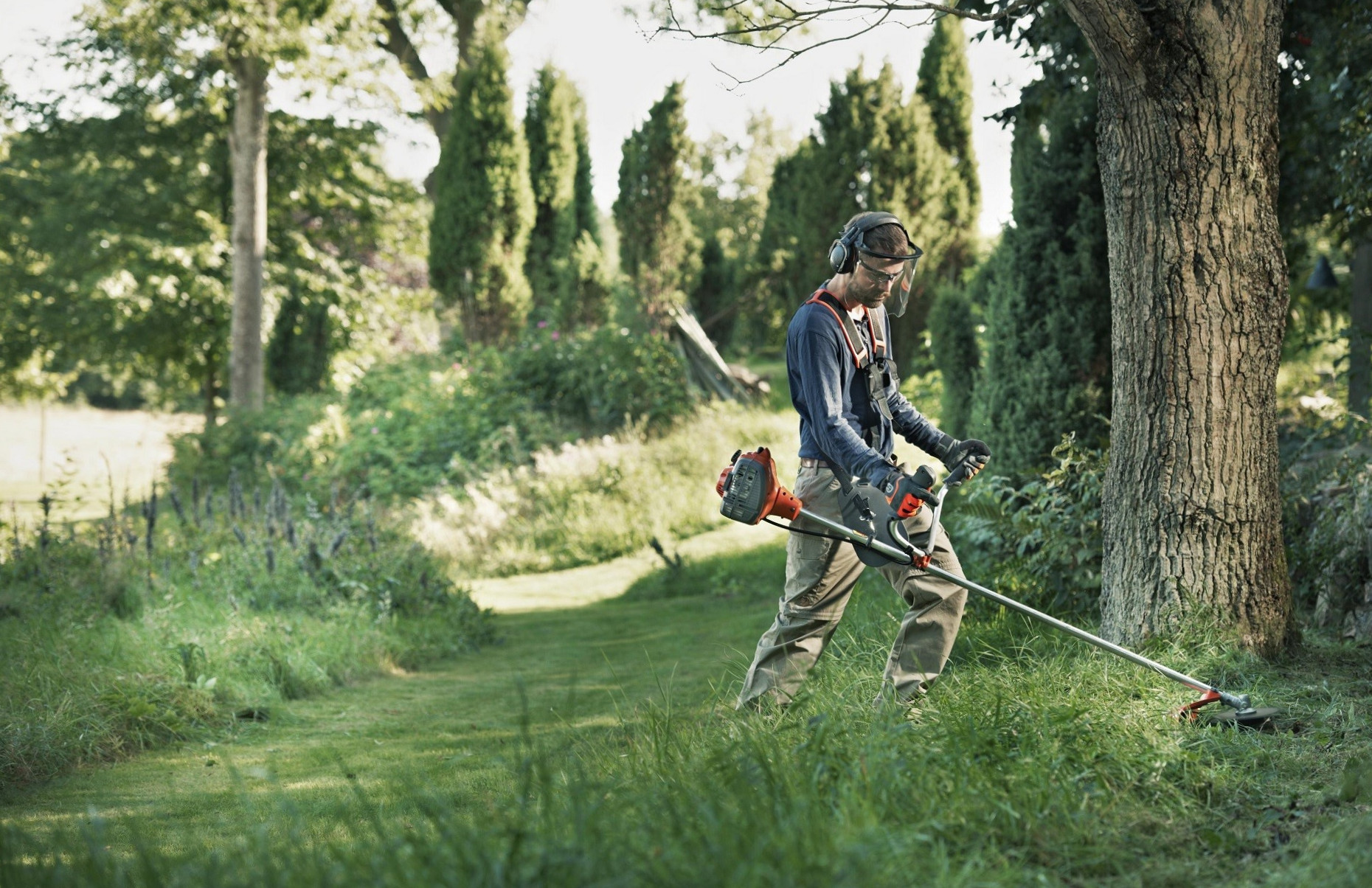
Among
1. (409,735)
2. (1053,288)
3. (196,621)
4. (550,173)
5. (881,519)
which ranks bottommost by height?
(409,735)

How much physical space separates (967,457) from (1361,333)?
4936 millimetres

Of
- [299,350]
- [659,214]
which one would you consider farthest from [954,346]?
[299,350]

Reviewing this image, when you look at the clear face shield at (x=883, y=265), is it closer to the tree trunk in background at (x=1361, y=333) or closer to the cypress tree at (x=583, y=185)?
the tree trunk in background at (x=1361, y=333)

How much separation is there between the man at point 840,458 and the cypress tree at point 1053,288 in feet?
9.47

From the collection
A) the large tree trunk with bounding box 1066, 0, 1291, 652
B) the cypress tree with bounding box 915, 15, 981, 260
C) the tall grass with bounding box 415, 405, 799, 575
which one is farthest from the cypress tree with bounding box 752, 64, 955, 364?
the large tree trunk with bounding box 1066, 0, 1291, 652

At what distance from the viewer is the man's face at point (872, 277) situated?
426 centimetres

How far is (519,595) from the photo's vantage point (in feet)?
33.1

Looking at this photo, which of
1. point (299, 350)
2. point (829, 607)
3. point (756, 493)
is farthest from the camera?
point (299, 350)

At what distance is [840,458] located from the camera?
4.16 meters

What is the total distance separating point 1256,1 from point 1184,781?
10.9 feet

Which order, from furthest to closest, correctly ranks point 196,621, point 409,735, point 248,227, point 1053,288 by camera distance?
point 248,227, point 1053,288, point 196,621, point 409,735

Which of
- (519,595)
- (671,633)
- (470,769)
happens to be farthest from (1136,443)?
(519,595)

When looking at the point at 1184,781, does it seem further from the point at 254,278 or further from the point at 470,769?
the point at 254,278

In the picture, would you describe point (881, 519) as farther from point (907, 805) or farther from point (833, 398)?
point (907, 805)
